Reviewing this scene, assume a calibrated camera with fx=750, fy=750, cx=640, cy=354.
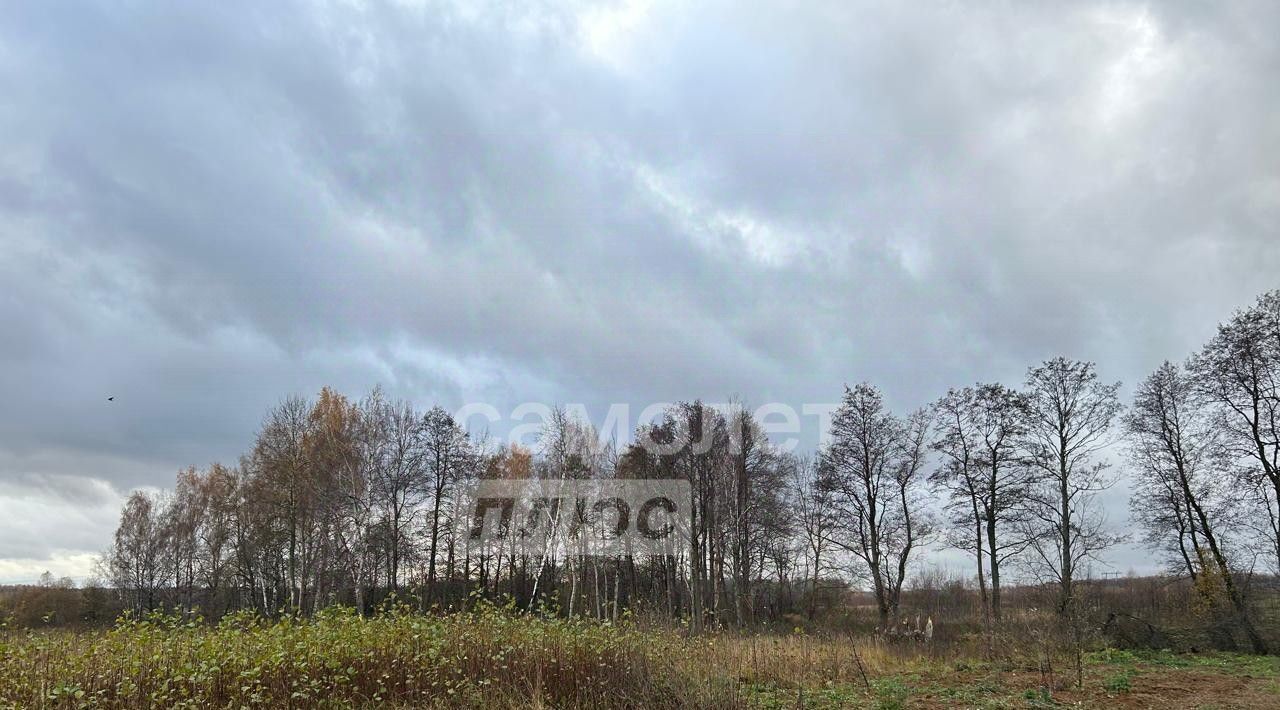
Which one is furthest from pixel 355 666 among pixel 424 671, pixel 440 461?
pixel 440 461

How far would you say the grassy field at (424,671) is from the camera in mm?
8000

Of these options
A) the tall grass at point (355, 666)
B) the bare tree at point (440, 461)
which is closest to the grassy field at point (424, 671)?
the tall grass at point (355, 666)

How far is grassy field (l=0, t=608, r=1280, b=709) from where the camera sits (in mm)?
8000

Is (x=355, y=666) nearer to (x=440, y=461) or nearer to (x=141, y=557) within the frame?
(x=440, y=461)

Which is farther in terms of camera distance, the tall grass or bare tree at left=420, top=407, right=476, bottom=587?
bare tree at left=420, top=407, right=476, bottom=587

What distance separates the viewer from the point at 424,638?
934 cm

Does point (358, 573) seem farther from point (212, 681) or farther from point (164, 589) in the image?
point (164, 589)

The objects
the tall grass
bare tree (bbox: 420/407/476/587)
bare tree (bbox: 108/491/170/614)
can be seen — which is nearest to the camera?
the tall grass

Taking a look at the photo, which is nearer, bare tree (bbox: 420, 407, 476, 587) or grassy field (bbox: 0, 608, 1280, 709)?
grassy field (bbox: 0, 608, 1280, 709)

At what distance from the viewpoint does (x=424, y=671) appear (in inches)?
356

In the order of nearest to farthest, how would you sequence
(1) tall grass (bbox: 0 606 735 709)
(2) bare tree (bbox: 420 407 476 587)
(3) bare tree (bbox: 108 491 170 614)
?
(1) tall grass (bbox: 0 606 735 709) → (2) bare tree (bbox: 420 407 476 587) → (3) bare tree (bbox: 108 491 170 614)

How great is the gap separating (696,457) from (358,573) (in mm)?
15514

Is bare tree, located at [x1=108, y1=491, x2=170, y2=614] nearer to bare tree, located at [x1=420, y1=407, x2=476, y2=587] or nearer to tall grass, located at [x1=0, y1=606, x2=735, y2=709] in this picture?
bare tree, located at [x1=420, y1=407, x2=476, y2=587]

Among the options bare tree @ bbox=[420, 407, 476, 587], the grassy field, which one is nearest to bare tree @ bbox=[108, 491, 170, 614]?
bare tree @ bbox=[420, 407, 476, 587]
